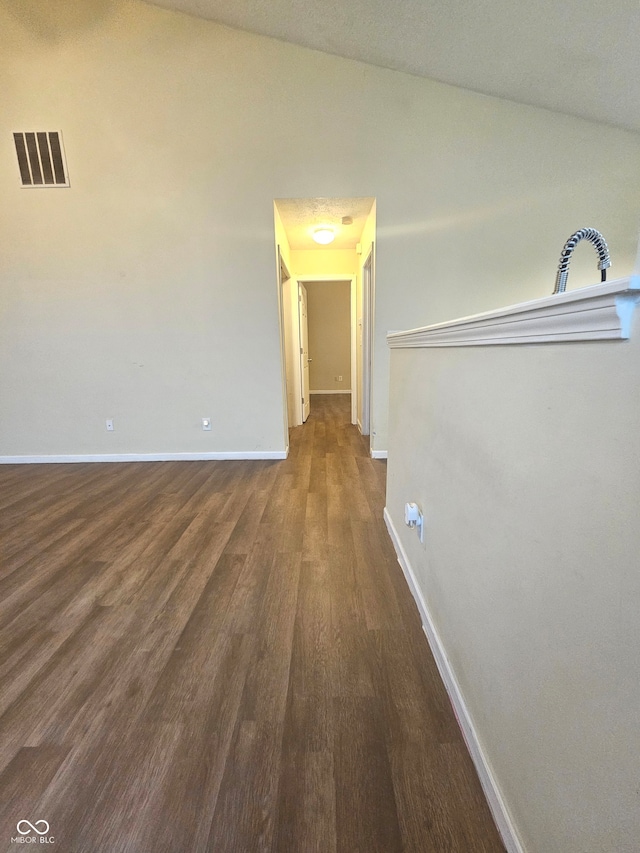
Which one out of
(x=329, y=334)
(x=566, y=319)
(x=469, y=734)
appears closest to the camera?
(x=566, y=319)

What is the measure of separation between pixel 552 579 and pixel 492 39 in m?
3.43

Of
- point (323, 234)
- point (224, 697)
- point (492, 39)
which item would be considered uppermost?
point (492, 39)

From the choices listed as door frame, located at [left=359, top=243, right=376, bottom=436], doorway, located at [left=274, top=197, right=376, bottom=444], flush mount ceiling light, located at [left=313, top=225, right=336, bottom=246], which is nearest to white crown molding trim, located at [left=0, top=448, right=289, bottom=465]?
doorway, located at [left=274, top=197, right=376, bottom=444]

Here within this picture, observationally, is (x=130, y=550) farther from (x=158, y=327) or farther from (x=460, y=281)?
(x=460, y=281)

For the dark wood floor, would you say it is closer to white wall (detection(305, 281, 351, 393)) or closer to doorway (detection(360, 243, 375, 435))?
doorway (detection(360, 243, 375, 435))

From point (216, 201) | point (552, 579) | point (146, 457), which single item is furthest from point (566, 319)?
point (146, 457)

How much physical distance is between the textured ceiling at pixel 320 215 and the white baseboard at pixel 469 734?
9.92 ft

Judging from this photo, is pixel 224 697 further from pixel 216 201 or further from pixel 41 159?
pixel 41 159

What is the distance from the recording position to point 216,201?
286 cm

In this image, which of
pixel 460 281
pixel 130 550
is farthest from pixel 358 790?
pixel 460 281

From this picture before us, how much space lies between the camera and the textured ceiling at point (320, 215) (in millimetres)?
2896

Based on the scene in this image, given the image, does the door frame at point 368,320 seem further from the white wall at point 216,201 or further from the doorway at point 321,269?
the white wall at point 216,201

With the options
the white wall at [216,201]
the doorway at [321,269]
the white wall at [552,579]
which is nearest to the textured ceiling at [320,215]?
the doorway at [321,269]

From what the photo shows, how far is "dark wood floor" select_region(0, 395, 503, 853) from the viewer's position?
77cm
